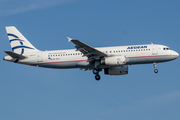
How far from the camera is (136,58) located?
4622cm

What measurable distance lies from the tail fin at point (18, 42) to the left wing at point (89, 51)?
9.41m

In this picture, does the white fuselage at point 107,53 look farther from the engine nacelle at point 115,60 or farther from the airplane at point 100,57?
the engine nacelle at point 115,60

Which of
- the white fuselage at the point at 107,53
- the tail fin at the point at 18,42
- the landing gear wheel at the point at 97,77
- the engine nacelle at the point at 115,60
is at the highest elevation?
the tail fin at the point at 18,42

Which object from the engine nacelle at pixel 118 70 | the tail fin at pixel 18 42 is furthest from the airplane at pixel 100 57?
the tail fin at pixel 18 42

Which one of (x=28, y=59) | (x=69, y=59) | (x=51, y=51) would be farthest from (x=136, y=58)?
(x=28, y=59)

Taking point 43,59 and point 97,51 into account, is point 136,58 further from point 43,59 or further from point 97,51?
point 43,59

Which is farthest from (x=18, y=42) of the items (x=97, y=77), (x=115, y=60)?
(x=115, y=60)

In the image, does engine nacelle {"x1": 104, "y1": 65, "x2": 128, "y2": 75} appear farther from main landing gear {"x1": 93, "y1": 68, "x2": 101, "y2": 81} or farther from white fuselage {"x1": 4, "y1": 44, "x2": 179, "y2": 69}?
white fuselage {"x1": 4, "y1": 44, "x2": 179, "y2": 69}

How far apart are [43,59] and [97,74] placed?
8586 millimetres

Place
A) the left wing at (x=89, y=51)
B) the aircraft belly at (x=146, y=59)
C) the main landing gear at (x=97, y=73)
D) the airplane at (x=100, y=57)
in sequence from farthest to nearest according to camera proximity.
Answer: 1. the main landing gear at (x=97, y=73)
2. the aircraft belly at (x=146, y=59)
3. the airplane at (x=100, y=57)
4. the left wing at (x=89, y=51)

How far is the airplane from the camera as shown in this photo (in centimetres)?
4550

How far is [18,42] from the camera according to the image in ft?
167

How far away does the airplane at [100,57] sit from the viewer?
45.5 m

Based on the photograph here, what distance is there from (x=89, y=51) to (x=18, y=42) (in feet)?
42.6
